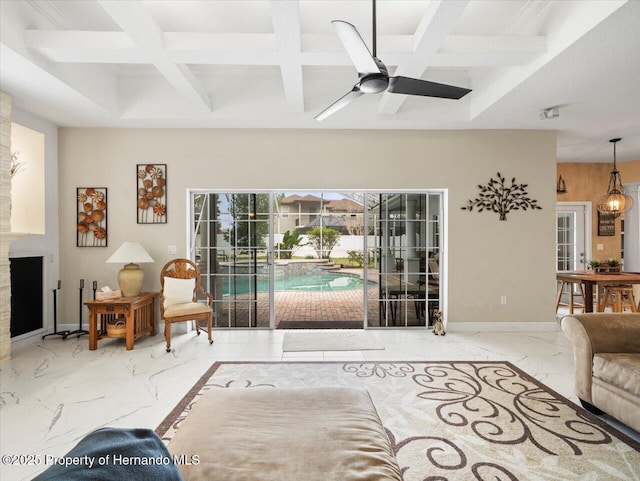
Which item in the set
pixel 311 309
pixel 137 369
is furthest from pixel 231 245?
pixel 311 309

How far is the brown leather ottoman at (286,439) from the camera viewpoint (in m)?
1.12

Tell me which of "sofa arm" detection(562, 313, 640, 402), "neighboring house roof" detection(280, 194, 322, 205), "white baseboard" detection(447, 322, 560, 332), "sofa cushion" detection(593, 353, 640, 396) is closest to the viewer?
"sofa cushion" detection(593, 353, 640, 396)

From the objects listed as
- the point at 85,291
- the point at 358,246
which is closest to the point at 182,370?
the point at 85,291

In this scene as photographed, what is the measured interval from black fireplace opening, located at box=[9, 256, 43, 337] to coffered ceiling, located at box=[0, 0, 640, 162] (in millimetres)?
1801

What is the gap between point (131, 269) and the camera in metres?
4.21

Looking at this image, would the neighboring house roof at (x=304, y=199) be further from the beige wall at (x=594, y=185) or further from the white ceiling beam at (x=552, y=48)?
the beige wall at (x=594, y=185)

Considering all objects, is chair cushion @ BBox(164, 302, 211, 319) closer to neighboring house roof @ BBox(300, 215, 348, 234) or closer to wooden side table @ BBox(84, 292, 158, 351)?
wooden side table @ BBox(84, 292, 158, 351)

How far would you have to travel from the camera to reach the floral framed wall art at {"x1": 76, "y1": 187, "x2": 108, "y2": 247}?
14.9ft

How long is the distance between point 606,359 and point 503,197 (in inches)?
113

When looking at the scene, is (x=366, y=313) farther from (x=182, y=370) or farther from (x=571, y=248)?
(x=571, y=248)

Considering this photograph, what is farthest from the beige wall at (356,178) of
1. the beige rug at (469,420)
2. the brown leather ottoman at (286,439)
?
the brown leather ottoman at (286,439)

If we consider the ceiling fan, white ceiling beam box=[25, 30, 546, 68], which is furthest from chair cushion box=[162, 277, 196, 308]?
the ceiling fan

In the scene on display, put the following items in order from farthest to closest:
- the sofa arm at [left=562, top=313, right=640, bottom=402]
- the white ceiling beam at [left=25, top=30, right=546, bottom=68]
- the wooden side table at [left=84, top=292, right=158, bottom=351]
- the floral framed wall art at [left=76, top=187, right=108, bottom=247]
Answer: the floral framed wall art at [left=76, top=187, right=108, bottom=247] → the wooden side table at [left=84, top=292, right=158, bottom=351] → the white ceiling beam at [left=25, top=30, right=546, bottom=68] → the sofa arm at [left=562, top=313, right=640, bottom=402]

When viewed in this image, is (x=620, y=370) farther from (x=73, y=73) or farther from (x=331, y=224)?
(x=331, y=224)
